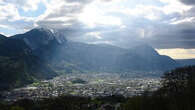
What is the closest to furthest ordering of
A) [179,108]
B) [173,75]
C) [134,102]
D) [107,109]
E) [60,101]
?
[179,108] → [134,102] → [107,109] → [60,101] → [173,75]

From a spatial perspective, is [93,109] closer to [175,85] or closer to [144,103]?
[144,103]

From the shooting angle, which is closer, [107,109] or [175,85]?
[107,109]

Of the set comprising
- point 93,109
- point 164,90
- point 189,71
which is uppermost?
point 189,71

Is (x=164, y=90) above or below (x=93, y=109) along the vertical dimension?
above

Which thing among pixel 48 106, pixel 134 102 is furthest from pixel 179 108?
pixel 48 106

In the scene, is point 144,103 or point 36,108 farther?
point 36,108

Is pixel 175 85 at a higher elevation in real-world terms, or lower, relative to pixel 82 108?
higher

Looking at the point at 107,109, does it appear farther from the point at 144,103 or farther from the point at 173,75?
the point at 173,75

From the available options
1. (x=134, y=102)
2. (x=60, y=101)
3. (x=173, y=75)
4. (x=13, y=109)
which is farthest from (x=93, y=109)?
(x=173, y=75)

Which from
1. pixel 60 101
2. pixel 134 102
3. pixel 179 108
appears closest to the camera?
pixel 179 108
